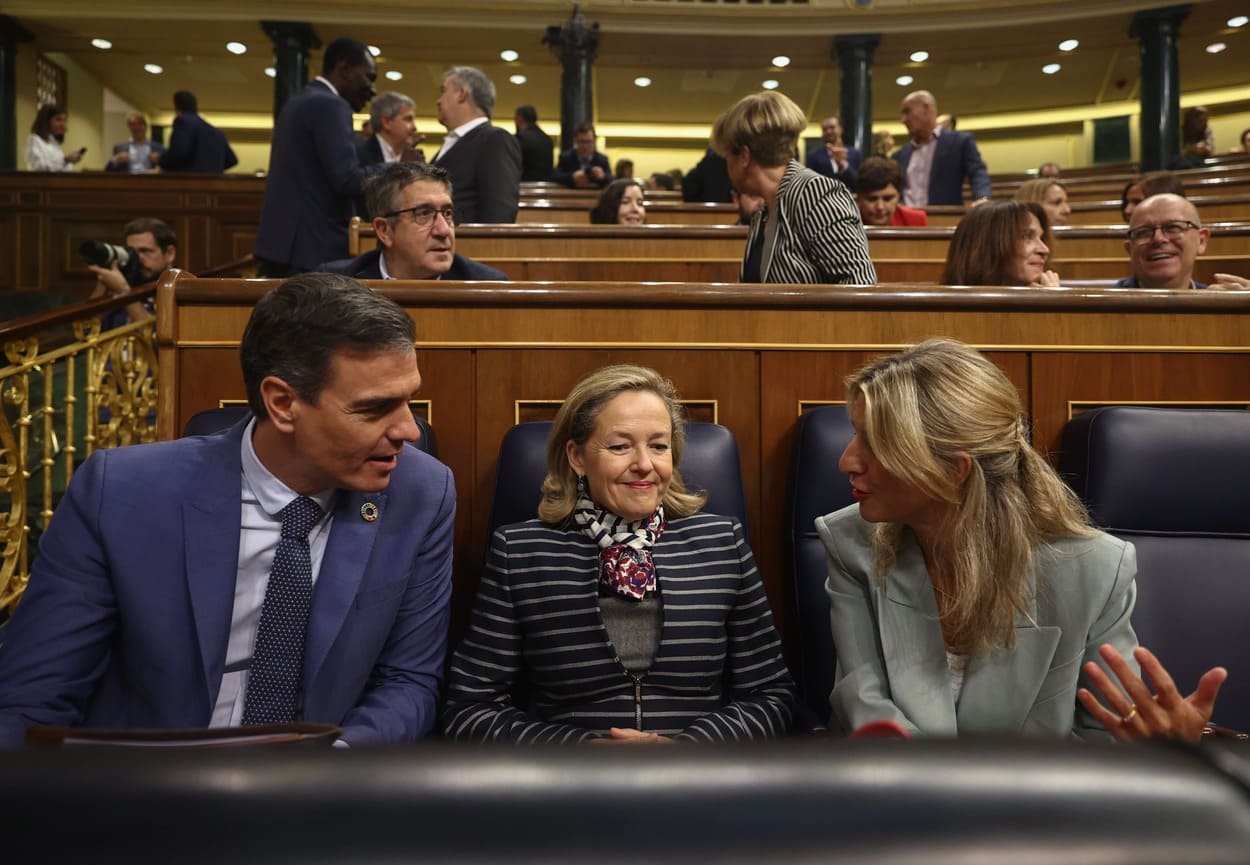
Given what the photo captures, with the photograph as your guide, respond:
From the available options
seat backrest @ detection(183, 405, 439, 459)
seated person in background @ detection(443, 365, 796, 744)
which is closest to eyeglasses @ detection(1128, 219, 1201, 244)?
seated person in background @ detection(443, 365, 796, 744)

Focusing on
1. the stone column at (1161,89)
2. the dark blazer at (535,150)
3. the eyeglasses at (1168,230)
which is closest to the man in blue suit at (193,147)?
the dark blazer at (535,150)

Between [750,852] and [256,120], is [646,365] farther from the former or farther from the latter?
[256,120]

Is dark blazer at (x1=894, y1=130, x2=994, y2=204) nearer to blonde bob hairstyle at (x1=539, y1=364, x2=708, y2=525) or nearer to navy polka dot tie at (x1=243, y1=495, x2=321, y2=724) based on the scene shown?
blonde bob hairstyle at (x1=539, y1=364, x2=708, y2=525)

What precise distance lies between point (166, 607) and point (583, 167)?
20.2ft

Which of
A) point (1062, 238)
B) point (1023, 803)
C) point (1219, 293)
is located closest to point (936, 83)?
point (1062, 238)

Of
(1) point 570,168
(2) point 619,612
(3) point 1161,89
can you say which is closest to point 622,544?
(2) point 619,612

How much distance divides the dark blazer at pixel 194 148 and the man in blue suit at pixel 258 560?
20.8ft

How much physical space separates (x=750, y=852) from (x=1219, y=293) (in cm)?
199

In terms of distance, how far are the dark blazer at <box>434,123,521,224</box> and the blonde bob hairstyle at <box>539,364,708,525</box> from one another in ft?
5.74

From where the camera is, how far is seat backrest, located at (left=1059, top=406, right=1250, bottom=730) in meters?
1.42

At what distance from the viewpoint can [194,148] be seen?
22.5ft

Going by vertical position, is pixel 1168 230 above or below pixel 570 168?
below

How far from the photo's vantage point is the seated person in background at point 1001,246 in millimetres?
2264

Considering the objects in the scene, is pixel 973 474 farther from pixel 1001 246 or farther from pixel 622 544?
pixel 1001 246
